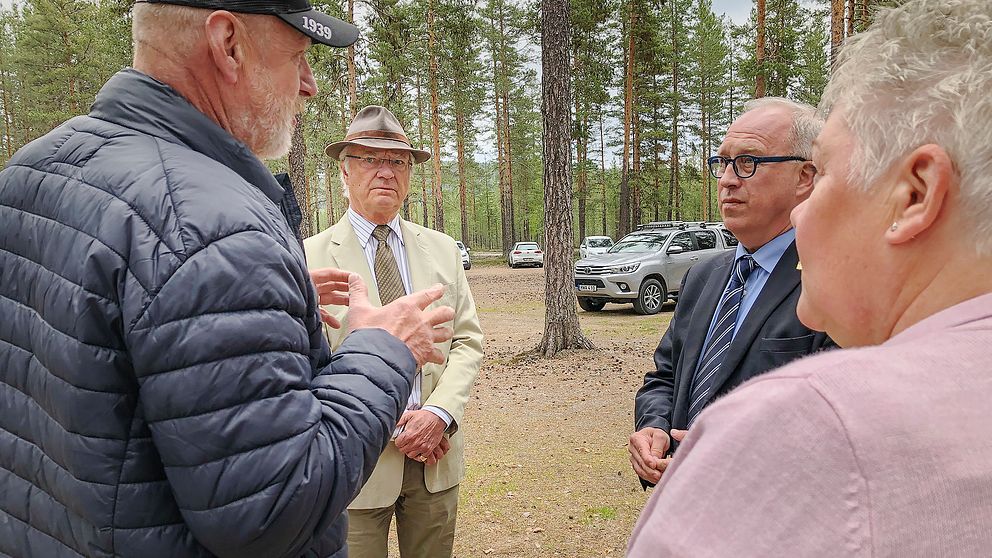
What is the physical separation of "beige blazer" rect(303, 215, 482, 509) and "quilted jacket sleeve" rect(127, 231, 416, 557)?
156 centimetres

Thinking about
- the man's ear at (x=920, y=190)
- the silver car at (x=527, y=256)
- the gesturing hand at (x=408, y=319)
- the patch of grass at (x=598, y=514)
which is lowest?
the patch of grass at (x=598, y=514)

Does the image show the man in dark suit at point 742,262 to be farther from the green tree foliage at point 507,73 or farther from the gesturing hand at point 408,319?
the green tree foliage at point 507,73

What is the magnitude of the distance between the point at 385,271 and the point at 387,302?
0.18m

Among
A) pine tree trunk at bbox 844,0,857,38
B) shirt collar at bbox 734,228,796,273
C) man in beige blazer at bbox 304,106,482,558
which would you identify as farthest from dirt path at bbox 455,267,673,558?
pine tree trunk at bbox 844,0,857,38

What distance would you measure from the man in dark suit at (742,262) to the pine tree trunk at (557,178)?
6770 mm

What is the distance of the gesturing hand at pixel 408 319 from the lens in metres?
1.67

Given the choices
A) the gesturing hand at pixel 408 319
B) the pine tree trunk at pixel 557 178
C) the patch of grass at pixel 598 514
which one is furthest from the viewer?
the pine tree trunk at pixel 557 178

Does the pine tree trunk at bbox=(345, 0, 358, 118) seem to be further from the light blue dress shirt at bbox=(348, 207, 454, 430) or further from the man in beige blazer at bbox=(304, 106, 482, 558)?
the light blue dress shirt at bbox=(348, 207, 454, 430)

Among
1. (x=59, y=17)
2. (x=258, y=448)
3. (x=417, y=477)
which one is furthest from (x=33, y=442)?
(x=59, y=17)

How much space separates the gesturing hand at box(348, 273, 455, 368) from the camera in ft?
5.49

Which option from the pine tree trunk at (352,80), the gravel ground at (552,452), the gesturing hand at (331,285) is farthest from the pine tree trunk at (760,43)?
the gesturing hand at (331,285)

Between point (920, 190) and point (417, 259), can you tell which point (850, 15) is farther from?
A: point (920, 190)

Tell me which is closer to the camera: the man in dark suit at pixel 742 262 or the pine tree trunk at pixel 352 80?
the man in dark suit at pixel 742 262

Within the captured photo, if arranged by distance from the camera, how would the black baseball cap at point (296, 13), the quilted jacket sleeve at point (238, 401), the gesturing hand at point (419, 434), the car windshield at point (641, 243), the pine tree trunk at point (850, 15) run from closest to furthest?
the quilted jacket sleeve at point (238, 401) → the black baseball cap at point (296, 13) → the gesturing hand at point (419, 434) → the pine tree trunk at point (850, 15) → the car windshield at point (641, 243)
